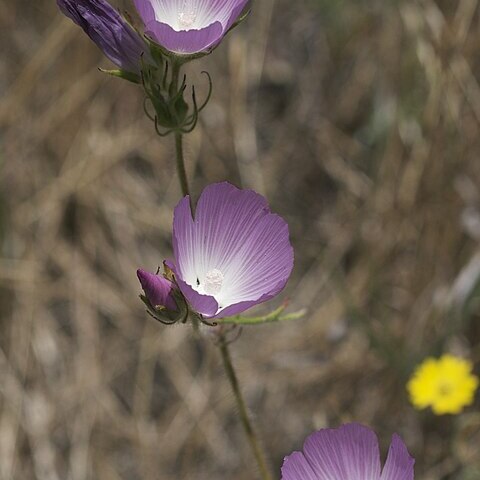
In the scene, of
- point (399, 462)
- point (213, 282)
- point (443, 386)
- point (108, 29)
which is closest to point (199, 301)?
point (213, 282)

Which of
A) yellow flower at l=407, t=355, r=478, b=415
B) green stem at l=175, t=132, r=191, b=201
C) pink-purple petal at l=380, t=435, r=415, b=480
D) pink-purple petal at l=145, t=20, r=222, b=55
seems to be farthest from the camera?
yellow flower at l=407, t=355, r=478, b=415

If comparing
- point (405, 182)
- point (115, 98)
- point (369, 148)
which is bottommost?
point (405, 182)

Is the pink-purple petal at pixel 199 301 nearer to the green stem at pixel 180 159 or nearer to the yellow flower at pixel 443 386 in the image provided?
the green stem at pixel 180 159

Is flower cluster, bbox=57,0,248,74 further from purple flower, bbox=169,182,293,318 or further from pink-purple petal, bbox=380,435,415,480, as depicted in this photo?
pink-purple petal, bbox=380,435,415,480

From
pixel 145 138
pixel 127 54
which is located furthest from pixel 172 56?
pixel 145 138

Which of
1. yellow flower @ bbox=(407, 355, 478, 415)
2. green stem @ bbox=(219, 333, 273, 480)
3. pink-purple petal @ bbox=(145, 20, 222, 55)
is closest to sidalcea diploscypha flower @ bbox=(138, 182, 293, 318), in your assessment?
green stem @ bbox=(219, 333, 273, 480)

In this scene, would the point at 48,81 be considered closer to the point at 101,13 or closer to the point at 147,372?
the point at 147,372

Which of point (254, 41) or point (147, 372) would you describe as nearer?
point (147, 372)
